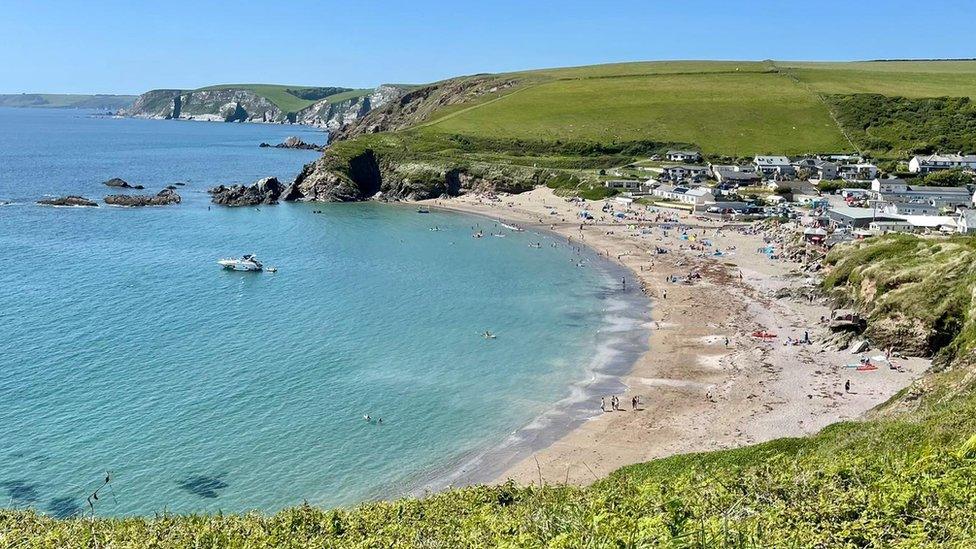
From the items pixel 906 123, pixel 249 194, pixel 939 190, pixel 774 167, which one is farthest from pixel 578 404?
pixel 906 123

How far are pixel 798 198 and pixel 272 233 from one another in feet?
261

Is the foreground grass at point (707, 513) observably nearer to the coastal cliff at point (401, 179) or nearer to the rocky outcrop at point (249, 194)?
the rocky outcrop at point (249, 194)

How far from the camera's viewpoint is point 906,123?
153625 mm

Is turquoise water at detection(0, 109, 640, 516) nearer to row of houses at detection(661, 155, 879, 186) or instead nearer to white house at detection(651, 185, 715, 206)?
white house at detection(651, 185, 715, 206)

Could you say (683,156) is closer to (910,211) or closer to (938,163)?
(938,163)

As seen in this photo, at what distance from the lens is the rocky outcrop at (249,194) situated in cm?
12344

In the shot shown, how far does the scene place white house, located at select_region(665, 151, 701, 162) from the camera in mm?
141500

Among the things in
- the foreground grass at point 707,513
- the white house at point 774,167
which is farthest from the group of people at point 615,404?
the white house at point 774,167

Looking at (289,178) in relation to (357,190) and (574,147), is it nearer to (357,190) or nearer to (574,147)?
(357,190)

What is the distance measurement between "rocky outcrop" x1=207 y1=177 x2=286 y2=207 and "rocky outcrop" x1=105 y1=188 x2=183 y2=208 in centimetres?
665

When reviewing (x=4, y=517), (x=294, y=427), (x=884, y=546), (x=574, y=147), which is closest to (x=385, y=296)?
(x=294, y=427)

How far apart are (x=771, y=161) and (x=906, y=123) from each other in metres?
43.9

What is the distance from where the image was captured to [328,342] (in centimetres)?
5375

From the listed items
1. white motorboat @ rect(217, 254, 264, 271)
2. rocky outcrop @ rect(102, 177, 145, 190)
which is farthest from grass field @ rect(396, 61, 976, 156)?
white motorboat @ rect(217, 254, 264, 271)
